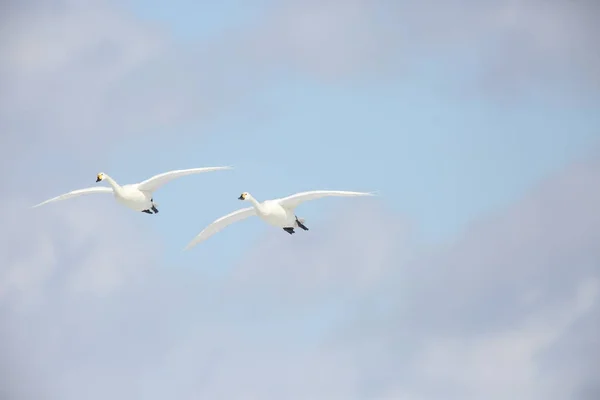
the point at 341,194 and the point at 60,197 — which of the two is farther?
the point at 60,197

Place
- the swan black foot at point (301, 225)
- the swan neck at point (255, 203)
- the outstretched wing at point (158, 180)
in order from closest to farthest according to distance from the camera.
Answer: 1. the swan neck at point (255, 203)
2. the outstretched wing at point (158, 180)
3. the swan black foot at point (301, 225)

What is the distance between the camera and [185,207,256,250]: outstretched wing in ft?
432

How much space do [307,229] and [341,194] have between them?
5966mm

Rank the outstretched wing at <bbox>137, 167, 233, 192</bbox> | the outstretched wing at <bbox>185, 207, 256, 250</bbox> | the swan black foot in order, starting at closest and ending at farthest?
1. the outstretched wing at <bbox>137, 167, 233, 192</bbox>
2. the swan black foot
3. the outstretched wing at <bbox>185, 207, 256, 250</bbox>

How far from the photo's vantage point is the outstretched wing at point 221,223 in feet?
432

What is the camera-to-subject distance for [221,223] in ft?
436

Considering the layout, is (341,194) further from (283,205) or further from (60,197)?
(60,197)

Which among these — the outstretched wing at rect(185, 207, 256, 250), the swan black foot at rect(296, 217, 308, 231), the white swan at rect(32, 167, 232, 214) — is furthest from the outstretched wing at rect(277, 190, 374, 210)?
the white swan at rect(32, 167, 232, 214)

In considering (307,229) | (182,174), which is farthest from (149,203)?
(307,229)

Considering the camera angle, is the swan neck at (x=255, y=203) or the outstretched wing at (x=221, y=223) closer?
the swan neck at (x=255, y=203)

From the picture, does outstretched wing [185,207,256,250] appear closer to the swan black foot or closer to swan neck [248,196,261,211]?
the swan black foot

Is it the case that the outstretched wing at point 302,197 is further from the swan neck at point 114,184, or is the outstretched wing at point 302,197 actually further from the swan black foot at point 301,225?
the swan neck at point 114,184

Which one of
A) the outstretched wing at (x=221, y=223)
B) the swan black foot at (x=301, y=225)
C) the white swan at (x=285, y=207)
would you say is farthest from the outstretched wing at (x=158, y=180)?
the swan black foot at (x=301, y=225)

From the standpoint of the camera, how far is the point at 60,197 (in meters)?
133
